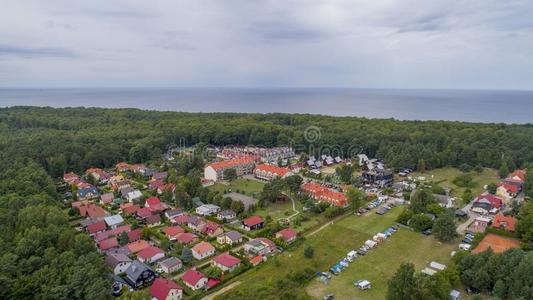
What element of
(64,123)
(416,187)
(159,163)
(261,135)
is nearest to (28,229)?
(159,163)

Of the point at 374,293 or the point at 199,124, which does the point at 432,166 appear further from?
the point at 199,124

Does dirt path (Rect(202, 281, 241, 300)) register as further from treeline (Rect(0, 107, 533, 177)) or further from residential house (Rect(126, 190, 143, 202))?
treeline (Rect(0, 107, 533, 177))

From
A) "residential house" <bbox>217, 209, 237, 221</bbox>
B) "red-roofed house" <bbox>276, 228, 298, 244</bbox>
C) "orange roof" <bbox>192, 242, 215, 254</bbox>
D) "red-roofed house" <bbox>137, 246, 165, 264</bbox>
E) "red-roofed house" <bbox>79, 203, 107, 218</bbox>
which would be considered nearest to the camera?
"red-roofed house" <bbox>137, 246, 165, 264</bbox>

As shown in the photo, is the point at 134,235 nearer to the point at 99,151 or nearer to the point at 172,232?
the point at 172,232

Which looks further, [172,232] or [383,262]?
[172,232]

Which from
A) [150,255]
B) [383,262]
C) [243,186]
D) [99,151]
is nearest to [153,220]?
[150,255]

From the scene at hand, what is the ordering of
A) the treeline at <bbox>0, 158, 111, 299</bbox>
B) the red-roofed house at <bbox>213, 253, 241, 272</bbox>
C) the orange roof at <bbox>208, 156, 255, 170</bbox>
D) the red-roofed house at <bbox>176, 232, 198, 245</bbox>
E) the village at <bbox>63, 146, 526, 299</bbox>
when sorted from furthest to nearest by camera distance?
the orange roof at <bbox>208, 156, 255, 170</bbox>
the red-roofed house at <bbox>176, 232, 198, 245</bbox>
the red-roofed house at <bbox>213, 253, 241, 272</bbox>
the village at <bbox>63, 146, 526, 299</bbox>
the treeline at <bbox>0, 158, 111, 299</bbox>

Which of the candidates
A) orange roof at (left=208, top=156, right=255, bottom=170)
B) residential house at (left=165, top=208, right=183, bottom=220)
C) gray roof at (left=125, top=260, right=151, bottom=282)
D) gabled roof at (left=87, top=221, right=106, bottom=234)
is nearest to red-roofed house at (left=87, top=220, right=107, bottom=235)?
gabled roof at (left=87, top=221, right=106, bottom=234)

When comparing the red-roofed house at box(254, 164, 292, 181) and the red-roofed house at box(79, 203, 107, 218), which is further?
the red-roofed house at box(254, 164, 292, 181)
